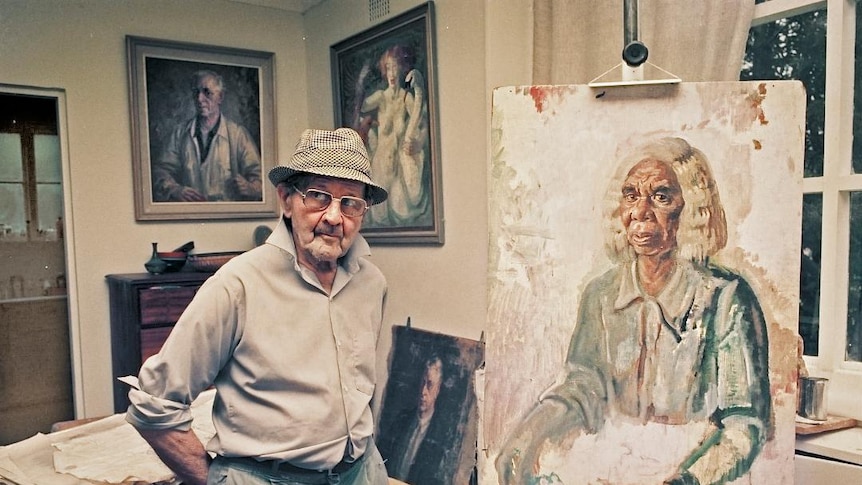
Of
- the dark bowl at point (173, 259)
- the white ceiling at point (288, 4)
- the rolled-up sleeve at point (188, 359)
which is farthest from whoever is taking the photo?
the white ceiling at point (288, 4)

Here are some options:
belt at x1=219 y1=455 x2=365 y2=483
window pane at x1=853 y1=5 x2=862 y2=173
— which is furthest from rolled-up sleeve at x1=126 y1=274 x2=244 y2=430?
window pane at x1=853 y1=5 x2=862 y2=173

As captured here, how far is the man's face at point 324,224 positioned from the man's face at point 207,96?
2.33 metres

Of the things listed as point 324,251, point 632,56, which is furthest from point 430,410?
point 632,56

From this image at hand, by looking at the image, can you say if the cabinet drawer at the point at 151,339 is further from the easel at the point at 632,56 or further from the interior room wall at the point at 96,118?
the easel at the point at 632,56

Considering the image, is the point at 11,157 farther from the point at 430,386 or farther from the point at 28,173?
the point at 430,386

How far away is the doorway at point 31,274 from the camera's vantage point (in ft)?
11.6

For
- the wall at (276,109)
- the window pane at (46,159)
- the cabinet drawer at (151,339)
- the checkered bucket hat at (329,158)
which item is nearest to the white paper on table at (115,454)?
the cabinet drawer at (151,339)

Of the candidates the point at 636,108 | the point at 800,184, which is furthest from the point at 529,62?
the point at 800,184

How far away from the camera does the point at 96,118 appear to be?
325 centimetres

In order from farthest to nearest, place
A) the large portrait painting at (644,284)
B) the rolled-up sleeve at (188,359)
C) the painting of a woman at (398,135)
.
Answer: the painting of a woman at (398,135), the rolled-up sleeve at (188,359), the large portrait painting at (644,284)

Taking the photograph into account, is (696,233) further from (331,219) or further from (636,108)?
(331,219)

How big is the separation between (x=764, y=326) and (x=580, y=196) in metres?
0.43

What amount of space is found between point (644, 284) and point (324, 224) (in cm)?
71

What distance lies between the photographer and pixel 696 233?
49.0 inches
